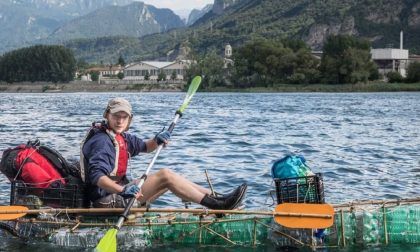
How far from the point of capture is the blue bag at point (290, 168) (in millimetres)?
11148

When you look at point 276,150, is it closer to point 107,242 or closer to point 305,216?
point 305,216

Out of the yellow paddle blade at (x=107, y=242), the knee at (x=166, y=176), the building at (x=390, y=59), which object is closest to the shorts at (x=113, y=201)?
the knee at (x=166, y=176)

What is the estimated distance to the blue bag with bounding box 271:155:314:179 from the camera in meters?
11.1

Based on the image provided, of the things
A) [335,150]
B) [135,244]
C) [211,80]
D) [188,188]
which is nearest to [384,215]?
[188,188]

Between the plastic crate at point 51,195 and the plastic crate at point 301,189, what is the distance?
3.38m

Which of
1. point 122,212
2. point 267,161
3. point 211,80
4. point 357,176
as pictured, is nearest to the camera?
point 122,212

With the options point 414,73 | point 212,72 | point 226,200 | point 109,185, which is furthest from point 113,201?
point 212,72

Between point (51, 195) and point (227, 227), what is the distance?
3.08 m

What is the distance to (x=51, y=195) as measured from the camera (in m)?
11.6

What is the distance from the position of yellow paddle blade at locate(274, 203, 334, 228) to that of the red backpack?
150 inches

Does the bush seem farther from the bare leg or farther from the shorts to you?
the shorts

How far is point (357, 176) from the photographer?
20.7 metres

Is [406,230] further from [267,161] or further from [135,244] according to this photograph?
[267,161]

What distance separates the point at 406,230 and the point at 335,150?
56.4 feet
